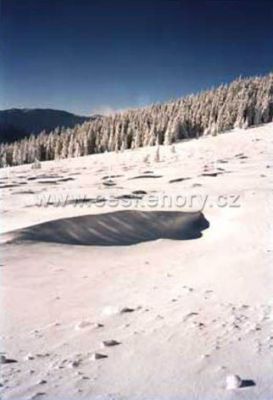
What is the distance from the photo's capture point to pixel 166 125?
94625 mm

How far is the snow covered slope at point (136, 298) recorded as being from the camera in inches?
282

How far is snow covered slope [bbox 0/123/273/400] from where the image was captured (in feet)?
23.5

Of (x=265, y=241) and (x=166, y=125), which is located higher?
(x=166, y=125)

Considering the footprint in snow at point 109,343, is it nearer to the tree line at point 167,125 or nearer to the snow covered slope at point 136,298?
the snow covered slope at point 136,298

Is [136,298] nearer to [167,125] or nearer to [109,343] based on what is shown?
[109,343]

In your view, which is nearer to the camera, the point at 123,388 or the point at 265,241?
the point at 123,388

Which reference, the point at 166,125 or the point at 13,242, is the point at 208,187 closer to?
the point at 13,242

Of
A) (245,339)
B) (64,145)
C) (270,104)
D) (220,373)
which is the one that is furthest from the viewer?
(64,145)

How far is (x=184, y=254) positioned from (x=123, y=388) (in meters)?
9.57

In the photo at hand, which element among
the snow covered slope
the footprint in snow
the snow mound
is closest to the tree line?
the snow mound

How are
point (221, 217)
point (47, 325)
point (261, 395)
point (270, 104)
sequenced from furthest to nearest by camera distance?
point (270, 104) → point (221, 217) → point (47, 325) → point (261, 395)

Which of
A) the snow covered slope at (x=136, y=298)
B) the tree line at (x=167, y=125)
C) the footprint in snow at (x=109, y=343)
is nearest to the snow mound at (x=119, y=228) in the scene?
the snow covered slope at (x=136, y=298)

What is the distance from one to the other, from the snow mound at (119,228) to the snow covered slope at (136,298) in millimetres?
53

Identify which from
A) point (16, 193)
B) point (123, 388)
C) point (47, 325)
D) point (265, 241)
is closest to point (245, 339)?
point (123, 388)
